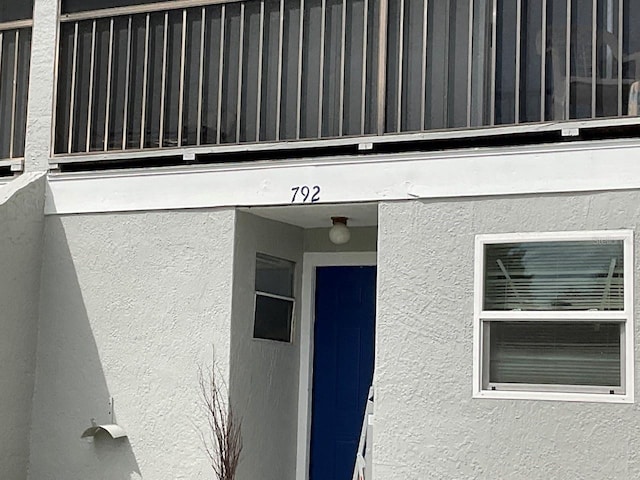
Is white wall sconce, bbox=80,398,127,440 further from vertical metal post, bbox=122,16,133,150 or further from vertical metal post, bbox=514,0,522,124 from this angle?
vertical metal post, bbox=514,0,522,124

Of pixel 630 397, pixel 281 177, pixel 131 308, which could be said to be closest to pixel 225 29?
pixel 281 177

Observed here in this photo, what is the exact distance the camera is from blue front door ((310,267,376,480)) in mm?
9094

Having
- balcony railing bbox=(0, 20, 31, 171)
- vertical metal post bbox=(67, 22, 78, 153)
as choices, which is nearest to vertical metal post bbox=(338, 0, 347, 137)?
vertical metal post bbox=(67, 22, 78, 153)

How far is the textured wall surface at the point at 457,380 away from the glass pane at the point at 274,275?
131 cm

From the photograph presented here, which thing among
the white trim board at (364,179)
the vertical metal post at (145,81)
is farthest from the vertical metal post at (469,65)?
the vertical metal post at (145,81)

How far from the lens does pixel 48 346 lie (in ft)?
28.5

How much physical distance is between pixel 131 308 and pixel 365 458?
78.1 inches

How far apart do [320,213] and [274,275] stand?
0.81 m

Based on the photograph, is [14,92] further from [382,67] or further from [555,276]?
[555,276]

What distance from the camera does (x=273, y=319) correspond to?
8.83 meters

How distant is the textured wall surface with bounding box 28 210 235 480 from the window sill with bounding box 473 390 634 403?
1.91 meters

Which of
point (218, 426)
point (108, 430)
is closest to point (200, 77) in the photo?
point (218, 426)

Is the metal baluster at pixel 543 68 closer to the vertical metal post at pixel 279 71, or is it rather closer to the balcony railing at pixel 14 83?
the vertical metal post at pixel 279 71

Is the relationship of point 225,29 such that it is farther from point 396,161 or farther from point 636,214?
point 636,214
